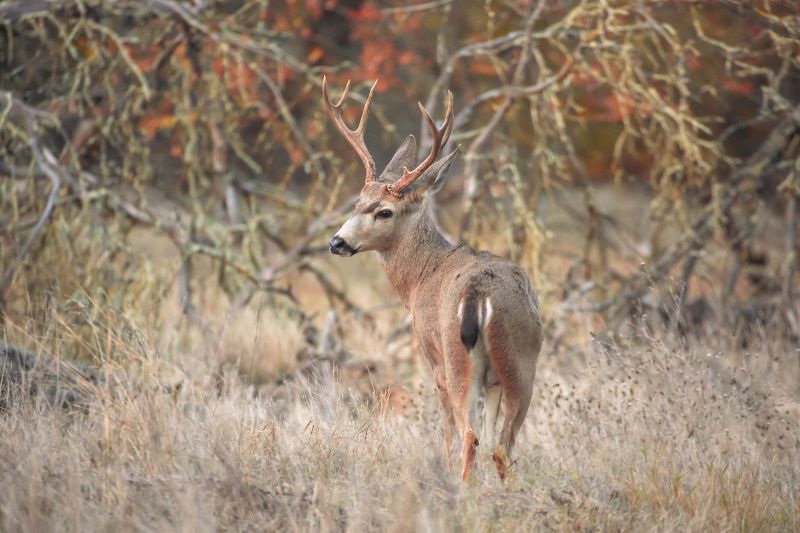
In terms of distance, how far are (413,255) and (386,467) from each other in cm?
161

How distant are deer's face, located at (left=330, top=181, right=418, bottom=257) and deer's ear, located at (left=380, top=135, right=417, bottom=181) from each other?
364mm

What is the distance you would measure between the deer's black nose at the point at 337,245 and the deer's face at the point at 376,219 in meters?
0.05

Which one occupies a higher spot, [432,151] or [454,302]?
[432,151]

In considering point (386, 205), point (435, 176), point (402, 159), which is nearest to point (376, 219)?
point (386, 205)

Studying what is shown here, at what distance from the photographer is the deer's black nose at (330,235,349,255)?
557 centimetres

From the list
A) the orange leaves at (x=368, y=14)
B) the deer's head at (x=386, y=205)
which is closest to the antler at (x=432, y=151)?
the deer's head at (x=386, y=205)

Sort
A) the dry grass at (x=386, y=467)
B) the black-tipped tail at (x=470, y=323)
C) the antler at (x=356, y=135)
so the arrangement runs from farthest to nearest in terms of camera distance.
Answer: the antler at (x=356, y=135)
the black-tipped tail at (x=470, y=323)
the dry grass at (x=386, y=467)

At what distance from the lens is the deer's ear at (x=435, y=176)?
19.0ft

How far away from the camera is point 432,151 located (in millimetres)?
5484

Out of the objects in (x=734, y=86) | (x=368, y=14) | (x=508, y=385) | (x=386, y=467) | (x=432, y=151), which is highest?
(x=432, y=151)

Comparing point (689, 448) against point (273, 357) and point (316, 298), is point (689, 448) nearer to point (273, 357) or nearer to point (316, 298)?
point (273, 357)

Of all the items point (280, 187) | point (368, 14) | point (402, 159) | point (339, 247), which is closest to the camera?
point (339, 247)

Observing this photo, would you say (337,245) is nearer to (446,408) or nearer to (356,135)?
(356,135)

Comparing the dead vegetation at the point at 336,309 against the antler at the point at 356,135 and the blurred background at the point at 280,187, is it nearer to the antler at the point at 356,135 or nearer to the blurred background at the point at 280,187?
the blurred background at the point at 280,187
